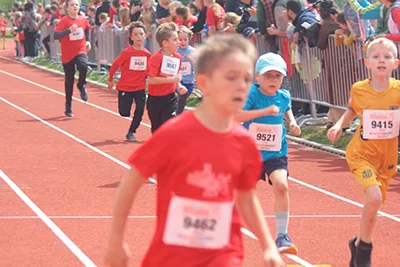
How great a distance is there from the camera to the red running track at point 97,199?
803cm

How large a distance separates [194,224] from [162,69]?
852 centimetres

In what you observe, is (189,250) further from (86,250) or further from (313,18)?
(313,18)

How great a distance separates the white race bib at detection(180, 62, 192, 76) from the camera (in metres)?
15.1

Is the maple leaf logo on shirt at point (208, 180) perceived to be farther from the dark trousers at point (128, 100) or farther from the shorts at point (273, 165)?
the dark trousers at point (128, 100)

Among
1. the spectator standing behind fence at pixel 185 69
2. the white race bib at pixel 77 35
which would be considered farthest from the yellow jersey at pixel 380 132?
the white race bib at pixel 77 35

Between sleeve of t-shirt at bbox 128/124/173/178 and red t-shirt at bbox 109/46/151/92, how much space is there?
35.5ft

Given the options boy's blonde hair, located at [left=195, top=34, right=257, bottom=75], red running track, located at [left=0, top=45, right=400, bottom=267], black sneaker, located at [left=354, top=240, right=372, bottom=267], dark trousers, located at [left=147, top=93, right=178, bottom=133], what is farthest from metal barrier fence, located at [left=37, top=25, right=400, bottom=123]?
boy's blonde hair, located at [left=195, top=34, right=257, bottom=75]

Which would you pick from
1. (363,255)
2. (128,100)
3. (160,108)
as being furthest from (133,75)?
(363,255)

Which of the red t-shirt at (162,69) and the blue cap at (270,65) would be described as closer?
the blue cap at (270,65)

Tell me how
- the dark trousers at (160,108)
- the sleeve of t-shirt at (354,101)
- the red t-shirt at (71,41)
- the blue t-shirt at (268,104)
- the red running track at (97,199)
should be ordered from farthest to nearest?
the red t-shirt at (71,41)
the dark trousers at (160,108)
the red running track at (97,199)
the blue t-shirt at (268,104)
the sleeve of t-shirt at (354,101)

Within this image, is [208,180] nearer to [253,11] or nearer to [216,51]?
[216,51]

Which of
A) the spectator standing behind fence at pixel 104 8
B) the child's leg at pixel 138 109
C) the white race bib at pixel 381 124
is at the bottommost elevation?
the child's leg at pixel 138 109

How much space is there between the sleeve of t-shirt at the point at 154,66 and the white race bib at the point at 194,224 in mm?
8395

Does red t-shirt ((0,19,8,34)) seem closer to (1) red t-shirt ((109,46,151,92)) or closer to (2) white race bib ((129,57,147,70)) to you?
(1) red t-shirt ((109,46,151,92))
